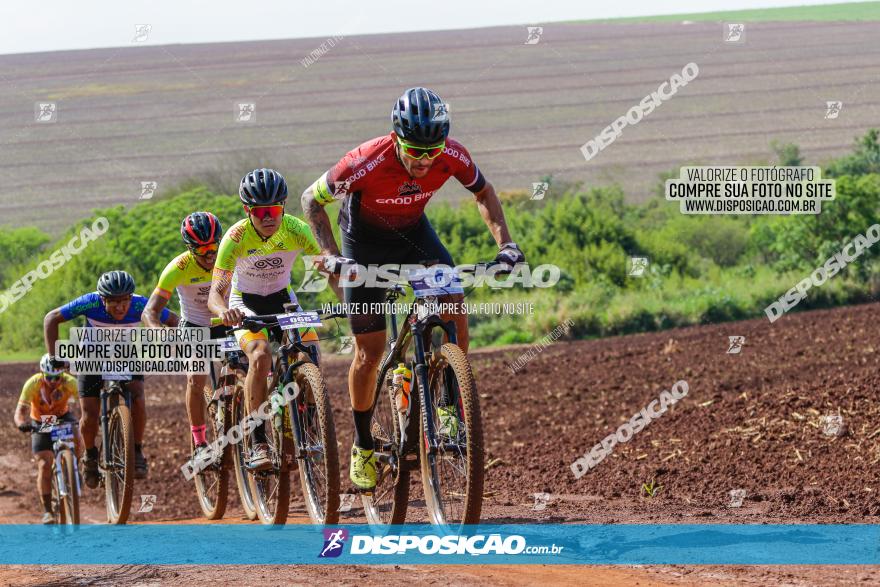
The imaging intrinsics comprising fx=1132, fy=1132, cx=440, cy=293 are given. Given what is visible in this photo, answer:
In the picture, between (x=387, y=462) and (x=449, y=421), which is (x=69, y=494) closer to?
(x=387, y=462)

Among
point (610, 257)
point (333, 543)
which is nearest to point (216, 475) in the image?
point (333, 543)

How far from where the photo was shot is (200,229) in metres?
10.3

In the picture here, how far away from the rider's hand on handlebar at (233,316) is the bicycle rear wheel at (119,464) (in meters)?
2.63

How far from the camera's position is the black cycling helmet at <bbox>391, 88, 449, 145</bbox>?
270 inches

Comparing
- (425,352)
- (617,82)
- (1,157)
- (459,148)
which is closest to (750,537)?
(425,352)

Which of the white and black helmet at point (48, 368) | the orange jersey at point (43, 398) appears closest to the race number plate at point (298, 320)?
the white and black helmet at point (48, 368)

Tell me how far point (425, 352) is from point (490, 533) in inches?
53.5

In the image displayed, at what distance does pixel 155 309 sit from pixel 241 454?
160 centimetres

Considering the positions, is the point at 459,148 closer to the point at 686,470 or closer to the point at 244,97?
the point at 686,470

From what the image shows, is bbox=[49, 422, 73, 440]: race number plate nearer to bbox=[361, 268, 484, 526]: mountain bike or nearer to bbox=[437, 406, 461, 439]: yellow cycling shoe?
bbox=[361, 268, 484, 526]: mountain bike

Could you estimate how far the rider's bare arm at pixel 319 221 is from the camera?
23.9 feet

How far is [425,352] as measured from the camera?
7.16 m

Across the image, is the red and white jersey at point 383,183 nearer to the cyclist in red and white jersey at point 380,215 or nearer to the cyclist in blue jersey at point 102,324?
the cyclist in red and white jersey at point 380,215

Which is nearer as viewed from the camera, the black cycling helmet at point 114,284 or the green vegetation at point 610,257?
the black cycling helmet at point 114,284
